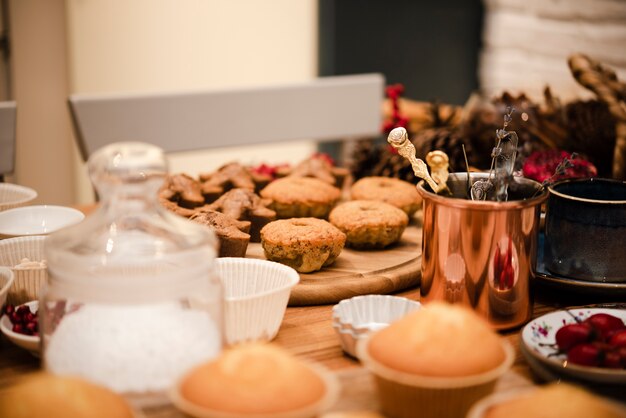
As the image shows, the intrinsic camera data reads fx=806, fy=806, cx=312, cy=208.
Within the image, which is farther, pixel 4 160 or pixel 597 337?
pixel 4 160

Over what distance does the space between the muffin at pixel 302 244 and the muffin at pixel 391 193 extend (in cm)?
28

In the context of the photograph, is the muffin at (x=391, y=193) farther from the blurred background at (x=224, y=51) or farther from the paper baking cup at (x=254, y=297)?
the blurred background at (x=224, y=51)

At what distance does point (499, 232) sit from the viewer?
105 cm

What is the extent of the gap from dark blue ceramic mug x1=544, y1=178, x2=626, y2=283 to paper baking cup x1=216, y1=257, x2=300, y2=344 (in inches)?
16.1

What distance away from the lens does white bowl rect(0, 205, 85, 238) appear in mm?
1313

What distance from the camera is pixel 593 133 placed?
1681 mm

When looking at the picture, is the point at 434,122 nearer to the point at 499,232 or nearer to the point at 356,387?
the point at 499,232

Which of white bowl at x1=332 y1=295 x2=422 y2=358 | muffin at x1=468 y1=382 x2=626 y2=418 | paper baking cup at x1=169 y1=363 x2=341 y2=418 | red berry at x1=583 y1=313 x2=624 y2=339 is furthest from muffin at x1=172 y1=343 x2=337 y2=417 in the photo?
red berry at x1=583 y1=313 x2=624 y2=339

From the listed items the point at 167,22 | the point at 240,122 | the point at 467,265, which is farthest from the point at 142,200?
the point at 167,22

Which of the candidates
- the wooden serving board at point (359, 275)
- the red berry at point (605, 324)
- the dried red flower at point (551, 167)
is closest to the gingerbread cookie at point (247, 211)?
the wooden serving board at point (359, 275)

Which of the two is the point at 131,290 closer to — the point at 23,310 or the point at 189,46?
the point at 23,310

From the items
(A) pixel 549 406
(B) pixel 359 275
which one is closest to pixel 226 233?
(B) pixel 359 275

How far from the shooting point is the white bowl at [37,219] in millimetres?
1313

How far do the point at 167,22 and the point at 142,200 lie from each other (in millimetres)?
2336
